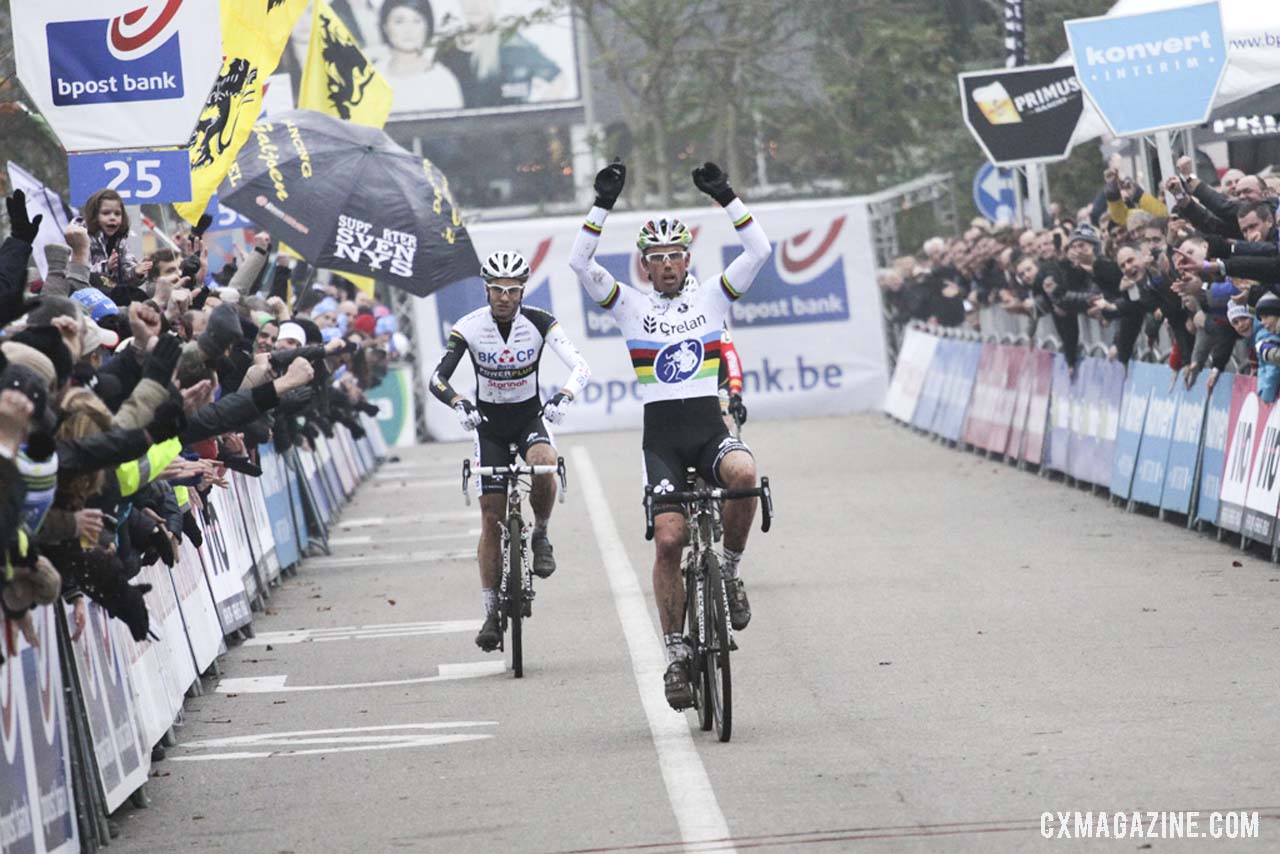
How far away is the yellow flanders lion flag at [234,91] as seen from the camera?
15.6m

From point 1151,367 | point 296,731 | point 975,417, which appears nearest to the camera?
point 296,731

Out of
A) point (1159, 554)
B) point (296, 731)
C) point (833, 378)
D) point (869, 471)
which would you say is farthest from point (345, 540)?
point (833, 378)

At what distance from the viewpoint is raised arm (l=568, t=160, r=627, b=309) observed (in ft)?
35.0

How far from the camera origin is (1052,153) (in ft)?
78.8

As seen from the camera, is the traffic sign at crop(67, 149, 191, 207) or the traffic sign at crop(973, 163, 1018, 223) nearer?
the traffic sign at crop(67, 149, 191, 207)

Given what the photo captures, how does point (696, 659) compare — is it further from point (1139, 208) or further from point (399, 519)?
point (399, 519)

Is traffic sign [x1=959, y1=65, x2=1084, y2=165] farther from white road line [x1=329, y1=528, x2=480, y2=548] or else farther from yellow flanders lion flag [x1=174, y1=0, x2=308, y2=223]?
yellow flanders lion flag [x1=174, y1=0, x2=308, y2=223]

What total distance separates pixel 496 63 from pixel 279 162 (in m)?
46.8

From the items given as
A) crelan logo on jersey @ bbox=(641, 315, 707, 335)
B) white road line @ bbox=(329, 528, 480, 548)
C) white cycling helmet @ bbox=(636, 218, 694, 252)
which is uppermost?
white cycling helmet @ bbox=(636, 218, 694, 252)

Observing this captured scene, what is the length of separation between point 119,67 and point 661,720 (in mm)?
5818

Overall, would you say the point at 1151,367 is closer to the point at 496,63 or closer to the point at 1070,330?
the point at 1070,330

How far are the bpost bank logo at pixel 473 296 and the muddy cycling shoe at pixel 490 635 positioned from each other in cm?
2186

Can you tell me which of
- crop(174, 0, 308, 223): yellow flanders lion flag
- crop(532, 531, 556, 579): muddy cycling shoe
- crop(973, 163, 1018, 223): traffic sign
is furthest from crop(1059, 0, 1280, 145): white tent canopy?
crop(973, 163, 1018, 223): traffic sign

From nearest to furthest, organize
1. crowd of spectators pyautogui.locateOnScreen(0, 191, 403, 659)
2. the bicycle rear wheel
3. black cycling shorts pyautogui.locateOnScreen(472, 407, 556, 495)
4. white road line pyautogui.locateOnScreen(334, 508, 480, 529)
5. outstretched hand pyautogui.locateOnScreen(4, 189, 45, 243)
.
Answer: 1. crowd of spectators pyautogui.locateOnScreen(0, 191, 403, 659)
2. outstretched hand pyautogui.locateOnScreen(4, 189, 45, 243)
3. the bicycle rear wheel
4. black cycling shorts pyautogui.locateOnScreen(472, 407, 556, 495)
5. white road line pyautogui.locateOnScreen(334, 508, 480, 529)
